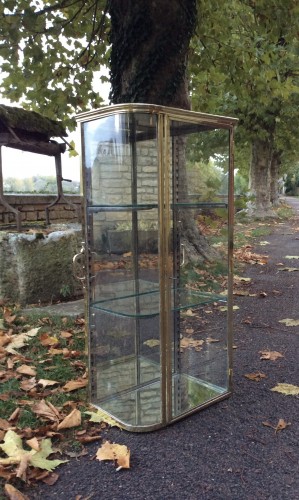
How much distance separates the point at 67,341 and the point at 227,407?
1.58 m

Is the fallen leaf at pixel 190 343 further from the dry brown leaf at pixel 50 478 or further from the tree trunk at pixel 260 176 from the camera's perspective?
the tree trunk at pixel 260 176

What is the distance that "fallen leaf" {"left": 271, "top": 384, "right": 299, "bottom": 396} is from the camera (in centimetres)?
282

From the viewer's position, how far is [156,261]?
2424mm

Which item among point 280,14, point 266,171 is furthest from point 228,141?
point 266,171

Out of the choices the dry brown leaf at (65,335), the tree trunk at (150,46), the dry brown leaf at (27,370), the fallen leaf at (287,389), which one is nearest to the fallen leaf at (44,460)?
the dry brown leaf at (27,370)

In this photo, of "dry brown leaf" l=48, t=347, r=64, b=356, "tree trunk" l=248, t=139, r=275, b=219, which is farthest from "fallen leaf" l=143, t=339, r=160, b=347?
"tree trunk" l=248, t=139, r=275, b=219

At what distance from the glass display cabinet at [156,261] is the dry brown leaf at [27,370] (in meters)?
0.58

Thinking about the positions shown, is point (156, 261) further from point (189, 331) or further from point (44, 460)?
point (44, 460)

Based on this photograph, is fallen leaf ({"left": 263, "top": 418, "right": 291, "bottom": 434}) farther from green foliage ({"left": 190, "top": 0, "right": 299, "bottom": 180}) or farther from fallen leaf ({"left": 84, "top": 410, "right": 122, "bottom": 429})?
green foliage ({"left": 190, "top": 0, "right": 299, "bottom": 180})

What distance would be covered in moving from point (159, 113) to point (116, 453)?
1.70 m

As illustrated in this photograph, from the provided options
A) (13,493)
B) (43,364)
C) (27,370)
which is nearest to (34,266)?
(43,364)

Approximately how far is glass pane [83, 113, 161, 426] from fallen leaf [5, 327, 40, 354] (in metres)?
1.02

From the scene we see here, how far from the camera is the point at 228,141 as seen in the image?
2.74m

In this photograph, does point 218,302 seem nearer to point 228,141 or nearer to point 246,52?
point 228,141
